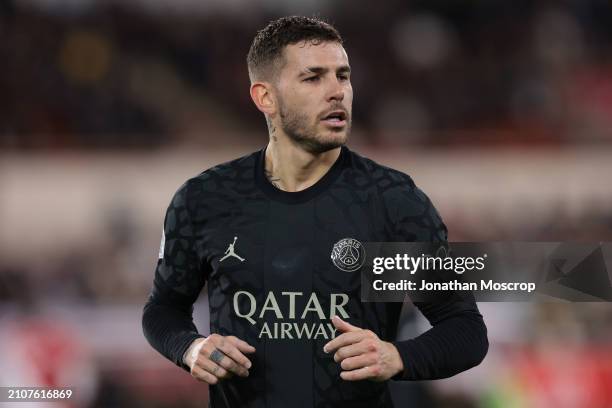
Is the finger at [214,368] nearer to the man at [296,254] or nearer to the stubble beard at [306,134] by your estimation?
the man at [296,254]

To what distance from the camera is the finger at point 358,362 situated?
9.47 ft

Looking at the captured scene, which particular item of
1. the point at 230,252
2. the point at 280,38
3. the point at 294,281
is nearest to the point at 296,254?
the point at 294,281

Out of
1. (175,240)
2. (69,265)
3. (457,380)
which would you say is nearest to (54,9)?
(69,265)

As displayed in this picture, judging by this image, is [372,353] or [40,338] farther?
[40,338]

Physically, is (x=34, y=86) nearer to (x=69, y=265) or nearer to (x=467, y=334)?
(x=69, y=265)

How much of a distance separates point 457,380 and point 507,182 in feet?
10.8

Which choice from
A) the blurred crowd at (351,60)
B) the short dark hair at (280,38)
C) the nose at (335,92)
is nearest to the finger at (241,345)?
the nose at (335,92)

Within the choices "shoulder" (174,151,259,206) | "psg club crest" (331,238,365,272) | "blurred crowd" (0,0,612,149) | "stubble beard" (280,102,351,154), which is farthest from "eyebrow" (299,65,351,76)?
"blurred crowd" (0,0,612,149)

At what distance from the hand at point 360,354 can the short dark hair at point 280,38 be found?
939 mm

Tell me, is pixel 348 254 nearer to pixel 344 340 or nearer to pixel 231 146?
pixel 344 340

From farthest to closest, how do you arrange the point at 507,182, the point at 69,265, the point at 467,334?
the point at 507,182, the point at 69,265, the point at 467,334

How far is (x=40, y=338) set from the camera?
705 centimetres

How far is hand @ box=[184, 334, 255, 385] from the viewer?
2.98 metres

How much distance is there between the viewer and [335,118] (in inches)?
130
